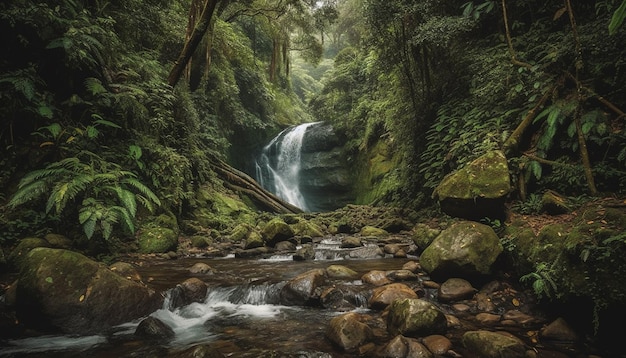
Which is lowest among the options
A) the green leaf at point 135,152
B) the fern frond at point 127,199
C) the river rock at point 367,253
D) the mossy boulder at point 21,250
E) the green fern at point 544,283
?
the river rock at point 367,253

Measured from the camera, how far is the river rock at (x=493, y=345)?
2.76 meters

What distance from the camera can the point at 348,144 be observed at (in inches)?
729

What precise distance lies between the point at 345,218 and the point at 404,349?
9612mm

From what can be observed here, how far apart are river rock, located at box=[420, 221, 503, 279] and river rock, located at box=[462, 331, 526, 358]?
1.37m

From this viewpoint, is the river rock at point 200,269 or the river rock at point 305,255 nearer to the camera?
the river rock at point 200,269

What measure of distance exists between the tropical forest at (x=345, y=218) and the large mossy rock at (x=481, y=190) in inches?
1.5

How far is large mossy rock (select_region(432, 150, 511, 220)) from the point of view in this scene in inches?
203

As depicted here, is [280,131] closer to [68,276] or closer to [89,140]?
[89,140]

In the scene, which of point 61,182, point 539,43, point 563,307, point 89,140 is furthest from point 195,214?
point 539,43

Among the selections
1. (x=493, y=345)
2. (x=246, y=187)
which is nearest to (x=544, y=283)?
(x=493, y=345)

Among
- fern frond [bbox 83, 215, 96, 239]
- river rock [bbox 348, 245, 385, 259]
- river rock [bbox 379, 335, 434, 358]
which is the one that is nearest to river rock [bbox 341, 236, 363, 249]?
river rock [bbox 348, 245, 385, 259]

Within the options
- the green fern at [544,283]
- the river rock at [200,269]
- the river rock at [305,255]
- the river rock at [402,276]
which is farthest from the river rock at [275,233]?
the green fern at [544,283]

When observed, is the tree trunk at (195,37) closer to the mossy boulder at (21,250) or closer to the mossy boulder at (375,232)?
the mossy boulder at (21,250)

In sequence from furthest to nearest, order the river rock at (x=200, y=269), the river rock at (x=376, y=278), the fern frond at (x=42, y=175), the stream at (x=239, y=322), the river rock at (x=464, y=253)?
the river rock at (x=200, y=269) < the river rock at (x=376, y=278) < the fern frond at (x=42, y=175) < the river rock at (x=464, y=253) < the stream at (x=239, y=322)
